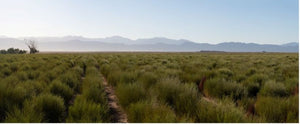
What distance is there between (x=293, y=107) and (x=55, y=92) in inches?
200

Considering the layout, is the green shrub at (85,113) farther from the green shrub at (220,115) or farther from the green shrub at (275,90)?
the green shrub at (275,90)

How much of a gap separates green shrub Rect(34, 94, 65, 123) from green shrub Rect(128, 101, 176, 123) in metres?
1.28

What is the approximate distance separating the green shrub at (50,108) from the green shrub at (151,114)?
128cm

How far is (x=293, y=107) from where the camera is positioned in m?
4.10

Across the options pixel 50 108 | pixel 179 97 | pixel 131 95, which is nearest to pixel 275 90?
pixel 179 97

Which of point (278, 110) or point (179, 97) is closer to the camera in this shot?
point (278, 110)

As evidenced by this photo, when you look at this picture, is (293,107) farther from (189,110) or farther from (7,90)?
(7,90)

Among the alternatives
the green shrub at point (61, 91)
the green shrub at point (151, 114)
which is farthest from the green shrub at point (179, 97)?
the green shrub at point (61, 91)

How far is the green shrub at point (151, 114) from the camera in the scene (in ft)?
10.7

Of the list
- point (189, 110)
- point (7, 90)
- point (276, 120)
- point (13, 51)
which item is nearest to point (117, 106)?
point (189, 110)

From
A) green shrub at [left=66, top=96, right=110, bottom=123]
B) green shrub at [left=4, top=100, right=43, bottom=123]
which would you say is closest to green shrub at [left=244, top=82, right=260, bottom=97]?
green shrub at [left=66, top=96, right=110, bottom=123]

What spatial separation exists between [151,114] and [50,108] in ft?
6.36

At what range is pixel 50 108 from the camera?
4.21m

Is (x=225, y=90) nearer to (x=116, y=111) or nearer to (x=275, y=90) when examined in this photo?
(x=275, y=90)
